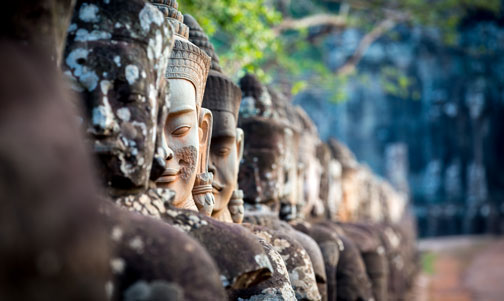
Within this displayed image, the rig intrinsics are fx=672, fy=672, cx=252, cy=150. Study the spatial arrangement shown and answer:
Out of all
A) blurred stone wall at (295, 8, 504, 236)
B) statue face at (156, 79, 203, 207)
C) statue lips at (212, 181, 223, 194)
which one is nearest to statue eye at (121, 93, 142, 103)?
statue face at (156, 79, 203, 207)

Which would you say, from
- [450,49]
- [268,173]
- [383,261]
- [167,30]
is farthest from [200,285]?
[450,49]

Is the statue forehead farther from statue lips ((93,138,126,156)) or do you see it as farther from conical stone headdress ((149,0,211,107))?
statue lips ((93,138,126,156))

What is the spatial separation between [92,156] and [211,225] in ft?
1.57

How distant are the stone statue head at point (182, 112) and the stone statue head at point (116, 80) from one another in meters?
0.71

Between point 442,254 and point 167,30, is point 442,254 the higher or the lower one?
the lower one

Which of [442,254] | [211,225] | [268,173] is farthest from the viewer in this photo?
[442,254]

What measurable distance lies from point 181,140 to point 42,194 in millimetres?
1759

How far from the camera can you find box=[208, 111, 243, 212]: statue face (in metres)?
3.94

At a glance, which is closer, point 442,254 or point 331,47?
point 442,254

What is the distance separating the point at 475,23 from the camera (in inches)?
1237

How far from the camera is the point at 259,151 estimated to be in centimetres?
486

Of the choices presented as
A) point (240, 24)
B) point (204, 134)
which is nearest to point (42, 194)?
point (204, 134)

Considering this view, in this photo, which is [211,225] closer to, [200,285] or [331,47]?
[200,285]

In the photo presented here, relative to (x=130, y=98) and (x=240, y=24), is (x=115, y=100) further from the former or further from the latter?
(x=240, y=24)
